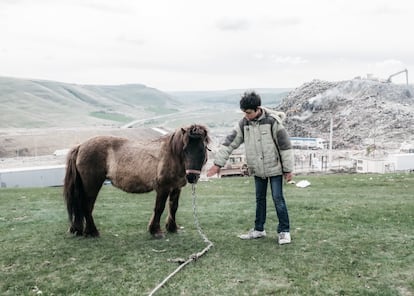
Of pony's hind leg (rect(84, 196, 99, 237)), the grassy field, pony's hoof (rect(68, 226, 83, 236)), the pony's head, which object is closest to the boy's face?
the pony's head

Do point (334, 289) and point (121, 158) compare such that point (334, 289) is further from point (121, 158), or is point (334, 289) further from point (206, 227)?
point (121, 158)

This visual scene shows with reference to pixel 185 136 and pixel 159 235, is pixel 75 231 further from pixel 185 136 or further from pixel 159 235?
pixel 185 136

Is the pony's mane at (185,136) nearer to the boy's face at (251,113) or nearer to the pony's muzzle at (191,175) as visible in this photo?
the pony's muzzle at (191,175)

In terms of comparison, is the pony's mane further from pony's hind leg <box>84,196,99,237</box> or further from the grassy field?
pony's hind leg <box>84,196,99,237</box>

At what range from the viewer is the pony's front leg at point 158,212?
21.0 feet

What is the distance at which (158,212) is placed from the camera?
6457mm

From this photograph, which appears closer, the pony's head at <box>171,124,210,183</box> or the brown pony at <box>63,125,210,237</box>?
the pony's head at <box>171,124,210,183</box>

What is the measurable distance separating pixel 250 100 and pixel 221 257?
207 cm

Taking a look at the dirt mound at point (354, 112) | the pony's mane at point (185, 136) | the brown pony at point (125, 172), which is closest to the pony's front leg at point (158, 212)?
the brown pony at point (125, 172)

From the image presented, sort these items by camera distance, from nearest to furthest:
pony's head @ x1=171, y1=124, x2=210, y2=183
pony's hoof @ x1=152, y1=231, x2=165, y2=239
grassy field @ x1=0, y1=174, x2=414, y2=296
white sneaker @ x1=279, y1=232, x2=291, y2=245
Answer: grassy field @ x1=0, y1=174, x2=414, y2=296 → pony's head @ x1=171, y1=124, x2=210, y2=183 → white sneaker @ x1=279, y1=232, x2=291, y2=245 → pony's hoof @ x1=152, y1=231, x2=165, y2=239

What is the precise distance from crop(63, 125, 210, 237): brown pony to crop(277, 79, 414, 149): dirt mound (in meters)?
66.8

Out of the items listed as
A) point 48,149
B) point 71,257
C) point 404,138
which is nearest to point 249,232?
point 71,257

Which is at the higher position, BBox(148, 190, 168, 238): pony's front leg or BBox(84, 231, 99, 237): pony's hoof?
BBox(148, 190, 168, 238): pony's front leg

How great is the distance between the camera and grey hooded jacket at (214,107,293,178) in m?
5.81
